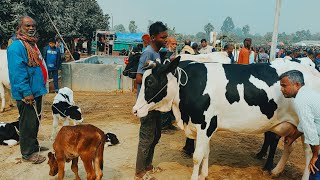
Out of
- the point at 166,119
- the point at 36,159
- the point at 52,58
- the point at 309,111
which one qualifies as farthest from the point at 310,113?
the point at 52,58

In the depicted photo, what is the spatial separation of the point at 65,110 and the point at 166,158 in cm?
219

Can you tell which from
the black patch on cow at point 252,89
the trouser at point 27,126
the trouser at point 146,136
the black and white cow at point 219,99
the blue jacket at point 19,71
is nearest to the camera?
the black and white cow at point 219,99

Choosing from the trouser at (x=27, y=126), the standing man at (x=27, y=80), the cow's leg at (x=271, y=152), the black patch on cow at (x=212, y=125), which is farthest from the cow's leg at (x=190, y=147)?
the trouser at (x=27, y=126)

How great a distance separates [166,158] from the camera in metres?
5.75

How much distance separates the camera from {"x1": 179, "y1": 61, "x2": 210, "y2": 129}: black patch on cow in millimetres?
4336

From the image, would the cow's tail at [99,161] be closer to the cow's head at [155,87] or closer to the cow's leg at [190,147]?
the cow's head at [155,87]

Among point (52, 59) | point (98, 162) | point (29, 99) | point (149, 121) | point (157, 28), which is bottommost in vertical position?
point (98, 162)

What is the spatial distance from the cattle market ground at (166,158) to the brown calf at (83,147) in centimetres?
77

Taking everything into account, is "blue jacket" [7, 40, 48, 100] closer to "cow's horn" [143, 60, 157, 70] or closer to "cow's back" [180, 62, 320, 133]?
"cow's horn" [143, 60, 157, 70]

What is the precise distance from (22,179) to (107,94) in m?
7.43

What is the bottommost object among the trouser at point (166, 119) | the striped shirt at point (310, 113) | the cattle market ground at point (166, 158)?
the cattle market ground at point (166, 158)

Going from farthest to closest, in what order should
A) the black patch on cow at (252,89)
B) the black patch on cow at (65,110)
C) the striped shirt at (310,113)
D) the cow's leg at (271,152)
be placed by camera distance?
the black patch on cow at (65,110), the cow's leg at (271,152), the black patch on cow at (252,89), the striped shirt at (310,113)

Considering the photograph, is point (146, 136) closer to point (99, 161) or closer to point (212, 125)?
point (99, 161)

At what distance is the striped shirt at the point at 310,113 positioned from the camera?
3307 mm
